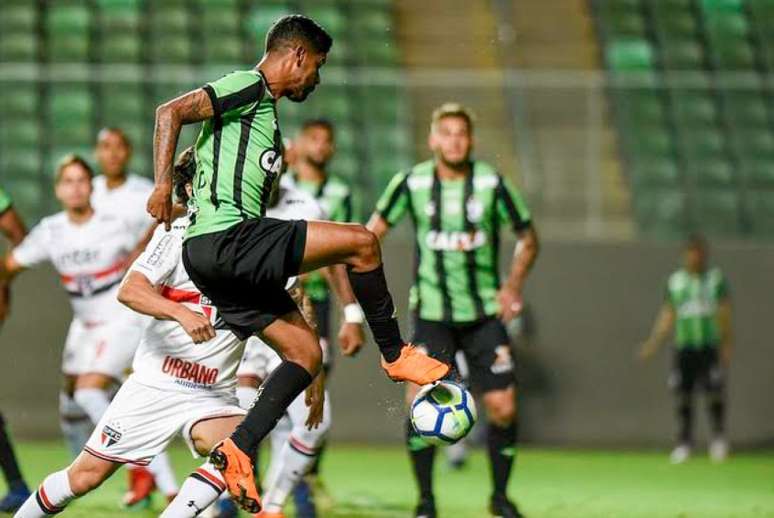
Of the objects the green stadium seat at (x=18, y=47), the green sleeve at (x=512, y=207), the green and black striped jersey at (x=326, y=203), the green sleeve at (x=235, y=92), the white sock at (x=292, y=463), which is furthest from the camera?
the green stadium seat at (x=18, y=47)

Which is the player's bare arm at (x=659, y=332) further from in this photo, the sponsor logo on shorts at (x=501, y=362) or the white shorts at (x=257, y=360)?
the white shorts at (x=257, y=360)

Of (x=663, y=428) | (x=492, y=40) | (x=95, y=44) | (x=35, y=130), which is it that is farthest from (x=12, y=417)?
(x=492, y=40)

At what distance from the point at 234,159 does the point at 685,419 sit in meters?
9.77

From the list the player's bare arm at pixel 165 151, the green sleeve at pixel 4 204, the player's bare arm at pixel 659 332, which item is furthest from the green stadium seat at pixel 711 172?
the player's bare arm at pixel 165 151

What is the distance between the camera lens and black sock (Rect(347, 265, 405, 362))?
22.4 ft

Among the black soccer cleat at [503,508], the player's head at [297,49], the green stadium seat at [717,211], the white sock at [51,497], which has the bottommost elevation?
the black soccer cleat at [503,508]

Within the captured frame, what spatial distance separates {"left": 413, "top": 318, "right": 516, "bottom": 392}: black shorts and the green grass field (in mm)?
912

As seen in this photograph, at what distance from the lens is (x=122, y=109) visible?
50.4 ft

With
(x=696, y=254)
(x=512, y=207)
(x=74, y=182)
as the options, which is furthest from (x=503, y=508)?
(x=696, y=254)

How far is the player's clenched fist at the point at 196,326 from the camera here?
6812 mm

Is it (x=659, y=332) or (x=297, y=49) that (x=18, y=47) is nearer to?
(x=659, y=332)

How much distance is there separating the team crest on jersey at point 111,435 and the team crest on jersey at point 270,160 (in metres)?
1.30

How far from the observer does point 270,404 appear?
689 cm

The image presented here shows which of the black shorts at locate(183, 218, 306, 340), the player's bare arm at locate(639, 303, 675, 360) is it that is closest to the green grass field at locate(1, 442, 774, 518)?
the player's bare arm at locate(639, 303, 675, 360)
